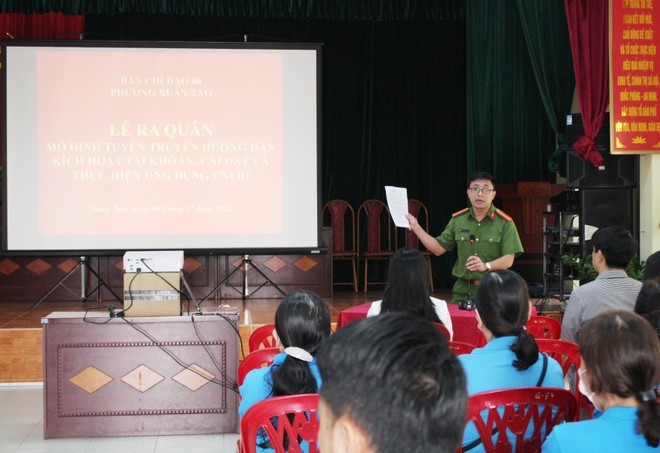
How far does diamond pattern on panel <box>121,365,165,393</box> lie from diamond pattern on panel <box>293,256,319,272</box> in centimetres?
337

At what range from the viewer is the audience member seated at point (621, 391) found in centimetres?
150

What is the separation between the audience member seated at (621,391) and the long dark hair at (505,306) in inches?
25.8

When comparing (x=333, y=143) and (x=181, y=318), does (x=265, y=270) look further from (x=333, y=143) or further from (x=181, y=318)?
(x=181, y=318)

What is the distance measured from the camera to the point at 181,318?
388cm

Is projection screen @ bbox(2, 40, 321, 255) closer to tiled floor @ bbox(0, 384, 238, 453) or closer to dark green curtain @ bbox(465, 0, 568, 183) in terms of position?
dark green curtain @ bbox(465, 0, 568, 183)

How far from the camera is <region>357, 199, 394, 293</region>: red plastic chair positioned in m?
8.33

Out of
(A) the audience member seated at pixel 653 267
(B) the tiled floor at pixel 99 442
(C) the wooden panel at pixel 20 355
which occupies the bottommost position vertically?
(B) the tiled floor at pixel 99 442

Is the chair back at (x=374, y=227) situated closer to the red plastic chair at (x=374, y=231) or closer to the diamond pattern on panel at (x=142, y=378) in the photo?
the red plastic chair at (x=374, y=231)

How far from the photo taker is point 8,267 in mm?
6895

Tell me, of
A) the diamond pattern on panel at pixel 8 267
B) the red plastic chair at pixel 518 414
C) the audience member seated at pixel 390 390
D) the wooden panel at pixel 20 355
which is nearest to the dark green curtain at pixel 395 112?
the diamond pattern on panel at pixel 8 267

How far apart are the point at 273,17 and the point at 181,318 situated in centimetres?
480

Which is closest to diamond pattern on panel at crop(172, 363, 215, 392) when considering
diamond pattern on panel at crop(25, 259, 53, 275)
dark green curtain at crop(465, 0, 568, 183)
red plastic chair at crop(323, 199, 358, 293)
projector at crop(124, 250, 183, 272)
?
projector at crop(124, 250, 183, 272)

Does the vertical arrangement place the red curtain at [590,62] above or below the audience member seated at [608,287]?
above

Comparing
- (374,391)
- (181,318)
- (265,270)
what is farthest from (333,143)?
(374,391)
